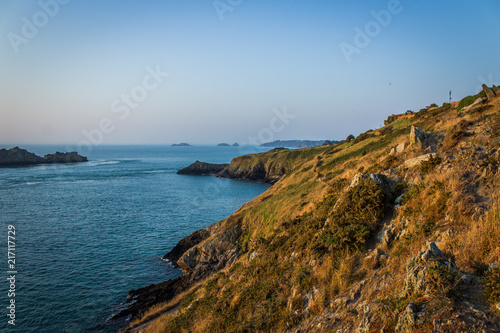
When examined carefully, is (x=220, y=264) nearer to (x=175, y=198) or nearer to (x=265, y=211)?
(x=265, y=211)

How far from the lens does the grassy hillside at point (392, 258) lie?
6.54m

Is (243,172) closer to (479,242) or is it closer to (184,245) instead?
(184,245)

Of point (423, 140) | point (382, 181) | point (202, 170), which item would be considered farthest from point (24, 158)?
point (423, 140)

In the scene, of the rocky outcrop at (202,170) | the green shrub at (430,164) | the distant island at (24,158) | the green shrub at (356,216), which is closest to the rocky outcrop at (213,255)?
the green shrub at (356,216)

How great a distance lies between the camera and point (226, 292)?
587 inches

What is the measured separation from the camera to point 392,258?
9367mm

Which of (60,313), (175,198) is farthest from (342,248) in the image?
(175,198)

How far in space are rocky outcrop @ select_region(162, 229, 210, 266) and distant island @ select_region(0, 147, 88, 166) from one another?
167 metres

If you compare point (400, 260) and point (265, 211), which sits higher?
point (400, 260)

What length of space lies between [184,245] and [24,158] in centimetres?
17447

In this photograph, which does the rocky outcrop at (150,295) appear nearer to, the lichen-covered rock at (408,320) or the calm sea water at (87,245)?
the calm sea water at (87,245)

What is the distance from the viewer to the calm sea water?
77.7 feet

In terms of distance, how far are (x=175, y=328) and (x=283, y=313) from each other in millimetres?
7520

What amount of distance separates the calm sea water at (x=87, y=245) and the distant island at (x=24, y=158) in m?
101
